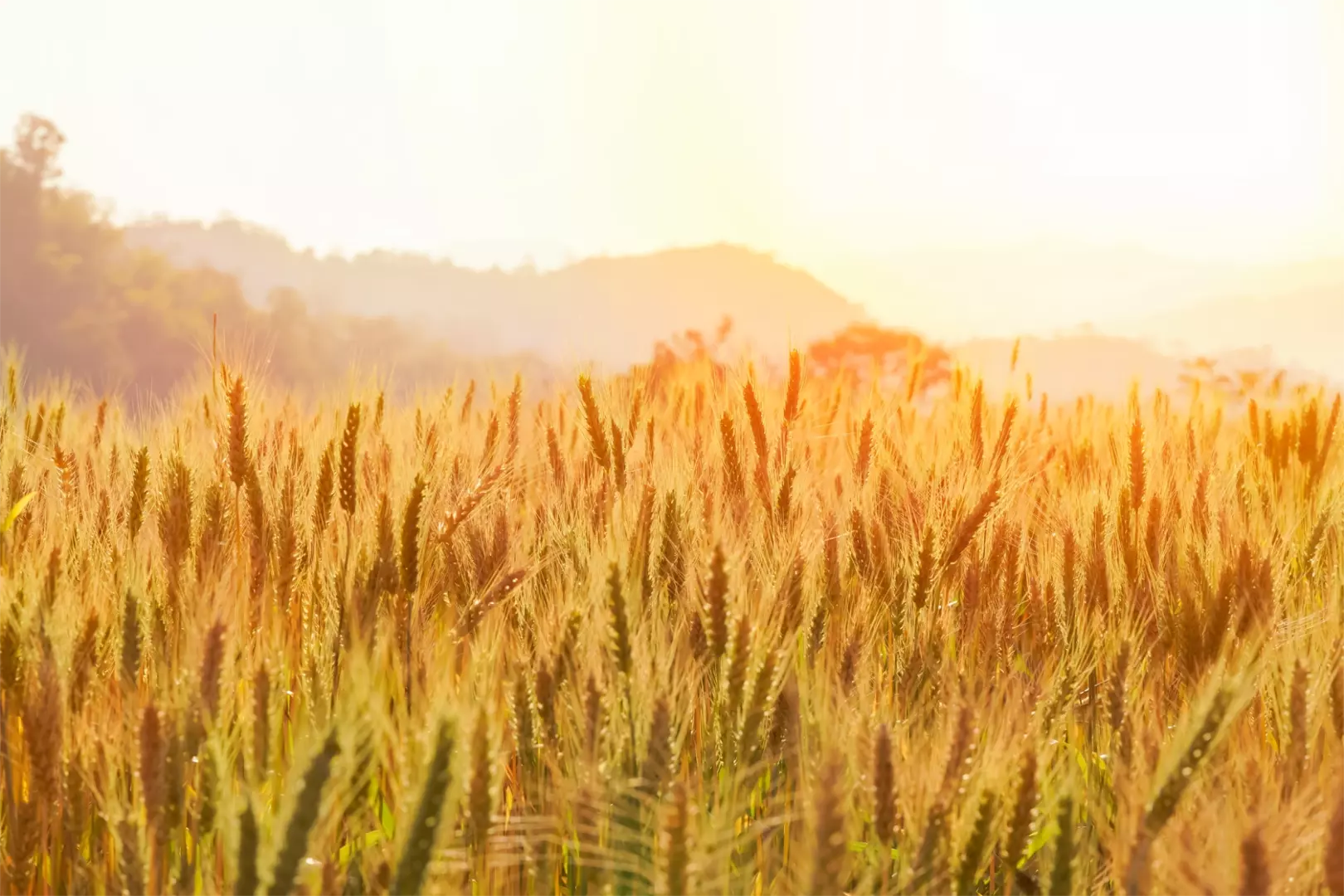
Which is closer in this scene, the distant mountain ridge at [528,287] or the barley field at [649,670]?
the barley field at [649,670]

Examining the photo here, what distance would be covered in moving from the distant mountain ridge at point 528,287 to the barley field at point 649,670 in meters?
67.6

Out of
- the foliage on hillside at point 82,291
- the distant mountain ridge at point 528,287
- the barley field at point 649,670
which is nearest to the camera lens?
the barley field at point 649,670

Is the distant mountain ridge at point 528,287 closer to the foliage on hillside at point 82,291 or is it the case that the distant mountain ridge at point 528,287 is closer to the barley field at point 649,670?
the foliage on hillside at point 82,291

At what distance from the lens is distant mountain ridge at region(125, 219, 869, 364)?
7600 centimetres

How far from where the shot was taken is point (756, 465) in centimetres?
241

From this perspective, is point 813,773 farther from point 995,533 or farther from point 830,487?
point 830,487

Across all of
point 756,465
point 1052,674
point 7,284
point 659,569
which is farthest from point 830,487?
point 7,284

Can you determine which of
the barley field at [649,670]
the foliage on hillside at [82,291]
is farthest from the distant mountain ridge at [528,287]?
the barley field at [649,670]

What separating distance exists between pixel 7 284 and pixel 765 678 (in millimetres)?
29679

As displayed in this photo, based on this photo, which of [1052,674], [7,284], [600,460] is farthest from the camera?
[7,284]

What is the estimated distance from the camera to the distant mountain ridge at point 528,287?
76000mm

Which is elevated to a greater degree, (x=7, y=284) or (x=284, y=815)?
(x=7, y=284)

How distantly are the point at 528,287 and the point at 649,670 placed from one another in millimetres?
96885

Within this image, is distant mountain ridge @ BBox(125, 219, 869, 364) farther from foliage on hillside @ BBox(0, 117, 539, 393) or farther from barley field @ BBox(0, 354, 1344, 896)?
barley field @ BBox(0, 354, 1344, 896)
